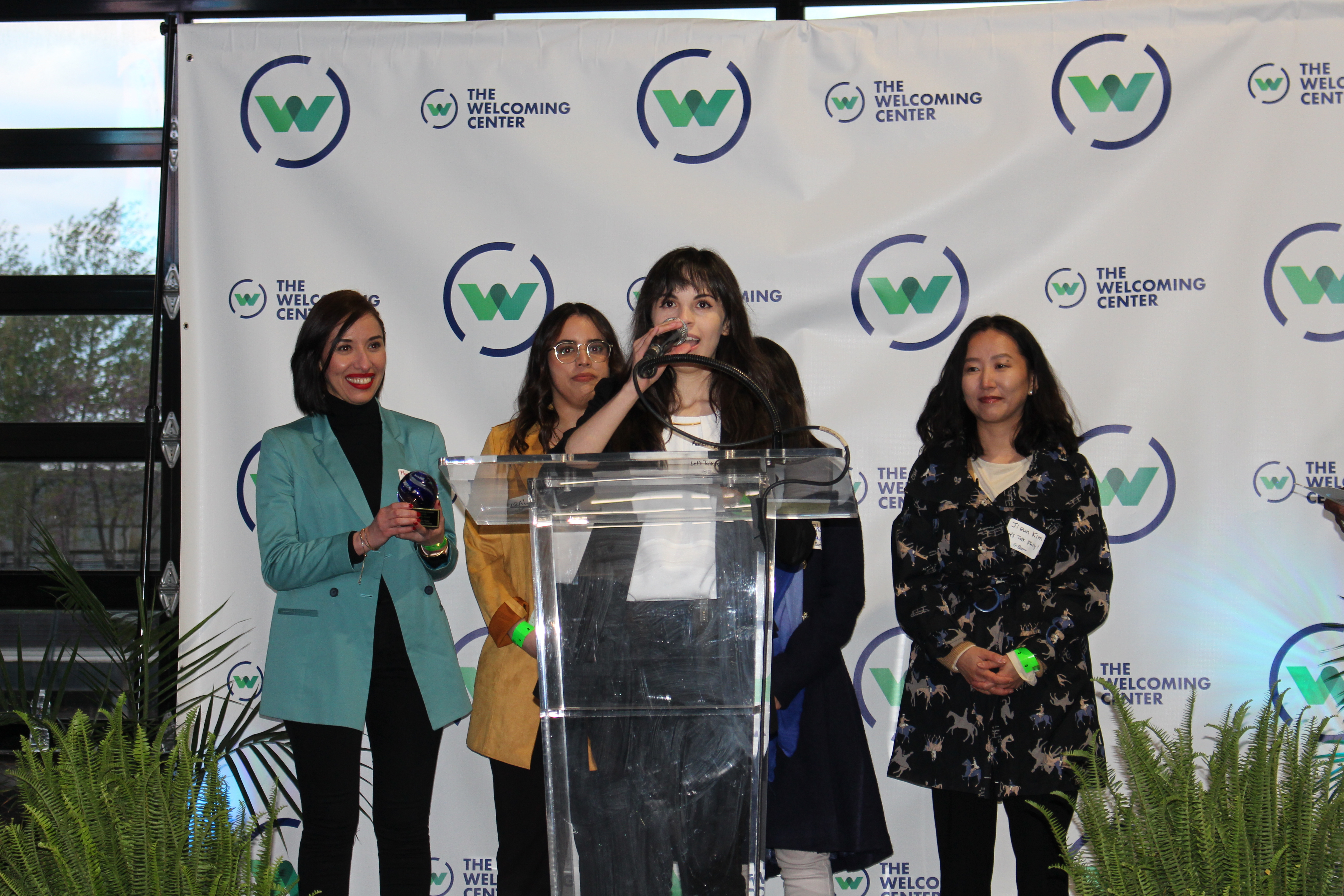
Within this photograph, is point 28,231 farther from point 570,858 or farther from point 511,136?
point 570,858

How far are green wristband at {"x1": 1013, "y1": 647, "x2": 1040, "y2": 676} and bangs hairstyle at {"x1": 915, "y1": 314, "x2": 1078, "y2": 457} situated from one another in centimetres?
50

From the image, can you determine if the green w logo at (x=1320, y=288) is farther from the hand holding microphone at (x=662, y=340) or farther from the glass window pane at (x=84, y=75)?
the glass window pane at (x=84, y=75)

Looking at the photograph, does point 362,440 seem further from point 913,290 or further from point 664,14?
point 664,14

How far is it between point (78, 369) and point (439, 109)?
1564mm

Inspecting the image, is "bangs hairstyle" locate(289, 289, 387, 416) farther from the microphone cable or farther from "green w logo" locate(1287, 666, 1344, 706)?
"green w logo" locate(1287, 666, 1344, 706)

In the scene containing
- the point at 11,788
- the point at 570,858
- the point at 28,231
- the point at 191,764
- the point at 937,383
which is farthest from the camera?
the point at 28,231

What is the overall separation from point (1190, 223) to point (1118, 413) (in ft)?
1.82

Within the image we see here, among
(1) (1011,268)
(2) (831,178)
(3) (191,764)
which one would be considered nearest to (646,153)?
(2) (831,178)

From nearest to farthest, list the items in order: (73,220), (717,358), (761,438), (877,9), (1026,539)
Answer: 1. (761,438)
2. (717,358)
3. (1026,539)
4. (877,9)
5. (73,220)

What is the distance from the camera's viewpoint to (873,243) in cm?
298

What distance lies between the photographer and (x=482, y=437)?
3.03 m

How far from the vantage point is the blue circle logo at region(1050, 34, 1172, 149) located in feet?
9.55

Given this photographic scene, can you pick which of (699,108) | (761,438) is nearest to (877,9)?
(699,108)

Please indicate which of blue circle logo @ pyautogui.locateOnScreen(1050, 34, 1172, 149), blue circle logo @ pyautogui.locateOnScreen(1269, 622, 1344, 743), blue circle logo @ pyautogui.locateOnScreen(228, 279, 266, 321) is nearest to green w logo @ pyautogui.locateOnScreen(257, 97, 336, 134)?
blue circle logo @ pyautogui.locateOnScreen(228, 279, 266, 321)
